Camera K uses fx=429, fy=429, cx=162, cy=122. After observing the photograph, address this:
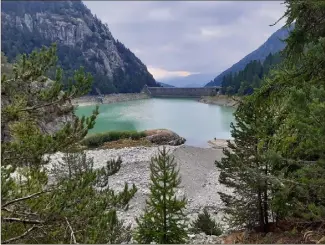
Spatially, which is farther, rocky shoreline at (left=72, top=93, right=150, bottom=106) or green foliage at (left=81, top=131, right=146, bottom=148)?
rocky shoreline at (left=72, top=93, right=150, bottom=106)

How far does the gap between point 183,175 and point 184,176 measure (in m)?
0.17

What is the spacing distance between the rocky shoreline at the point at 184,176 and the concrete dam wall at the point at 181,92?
240ft

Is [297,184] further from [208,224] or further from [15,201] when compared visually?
[208,224]

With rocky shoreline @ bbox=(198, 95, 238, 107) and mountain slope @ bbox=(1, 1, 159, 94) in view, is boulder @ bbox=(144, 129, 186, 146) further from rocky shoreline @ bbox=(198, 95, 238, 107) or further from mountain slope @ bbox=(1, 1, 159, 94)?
mountain slope @ bbox=(1, 1, 159, 94)

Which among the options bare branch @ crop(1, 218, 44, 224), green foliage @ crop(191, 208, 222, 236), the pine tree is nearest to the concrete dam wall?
green foliage @ crop(191, 208, 222, 236)

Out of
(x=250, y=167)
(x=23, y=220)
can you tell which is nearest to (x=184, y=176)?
(x=250, y=167)

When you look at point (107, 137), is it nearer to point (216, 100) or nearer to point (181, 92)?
point (216, 100)

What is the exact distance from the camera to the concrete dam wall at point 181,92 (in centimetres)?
11180

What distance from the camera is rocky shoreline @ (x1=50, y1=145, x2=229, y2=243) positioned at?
19.7 m

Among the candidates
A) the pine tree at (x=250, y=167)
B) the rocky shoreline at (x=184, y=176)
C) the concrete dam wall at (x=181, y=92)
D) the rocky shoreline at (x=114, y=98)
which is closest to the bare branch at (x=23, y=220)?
the pine tree at (x=250, y=167)

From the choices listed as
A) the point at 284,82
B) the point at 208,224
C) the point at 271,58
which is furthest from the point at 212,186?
the point at 271,58

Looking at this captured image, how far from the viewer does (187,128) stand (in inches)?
2158

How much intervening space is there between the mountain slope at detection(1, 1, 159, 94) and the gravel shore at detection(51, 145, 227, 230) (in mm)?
95762

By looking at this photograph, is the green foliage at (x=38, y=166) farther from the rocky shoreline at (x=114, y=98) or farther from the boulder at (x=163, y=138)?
the rocky shoreline at (x=114, y=98)
